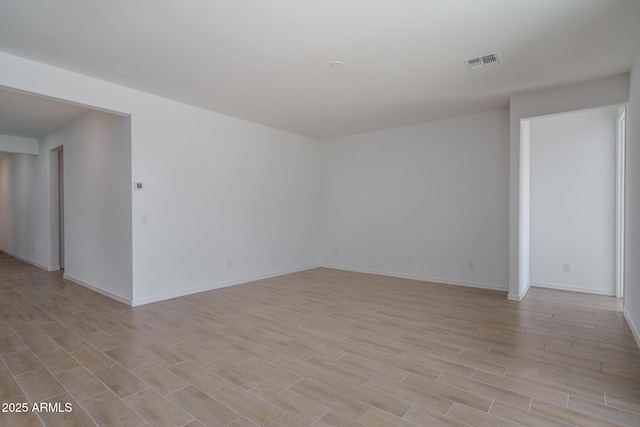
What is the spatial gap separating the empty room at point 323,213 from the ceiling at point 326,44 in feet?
0.08

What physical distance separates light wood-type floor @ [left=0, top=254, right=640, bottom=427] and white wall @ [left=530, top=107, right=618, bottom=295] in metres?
0.69

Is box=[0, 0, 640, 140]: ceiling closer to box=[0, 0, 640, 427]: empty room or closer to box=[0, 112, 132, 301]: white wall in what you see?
box=[0, 0, 640, 427]: empty room

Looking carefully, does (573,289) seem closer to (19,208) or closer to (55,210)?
(55,210)

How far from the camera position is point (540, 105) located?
4.12 metres

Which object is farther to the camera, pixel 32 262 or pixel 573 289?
pixel 32 262

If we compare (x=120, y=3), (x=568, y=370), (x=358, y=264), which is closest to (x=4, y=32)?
(x=120, y=3)

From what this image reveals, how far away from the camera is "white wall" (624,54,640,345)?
2.95m

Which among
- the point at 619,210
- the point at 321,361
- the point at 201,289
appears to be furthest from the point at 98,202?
the point at 619,210

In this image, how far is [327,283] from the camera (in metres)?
5.47

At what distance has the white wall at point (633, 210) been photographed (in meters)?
2.95

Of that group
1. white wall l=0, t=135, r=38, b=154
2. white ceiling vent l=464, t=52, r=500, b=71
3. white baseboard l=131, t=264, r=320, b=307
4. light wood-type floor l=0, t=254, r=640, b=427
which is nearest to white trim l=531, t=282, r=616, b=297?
light wood-type floor l=0, t=254, r=640, b=427

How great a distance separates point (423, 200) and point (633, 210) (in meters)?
2.80

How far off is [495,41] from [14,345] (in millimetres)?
4919

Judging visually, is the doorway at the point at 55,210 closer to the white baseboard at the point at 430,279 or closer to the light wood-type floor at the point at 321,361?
the light wood-type floor at the point at 321,361
